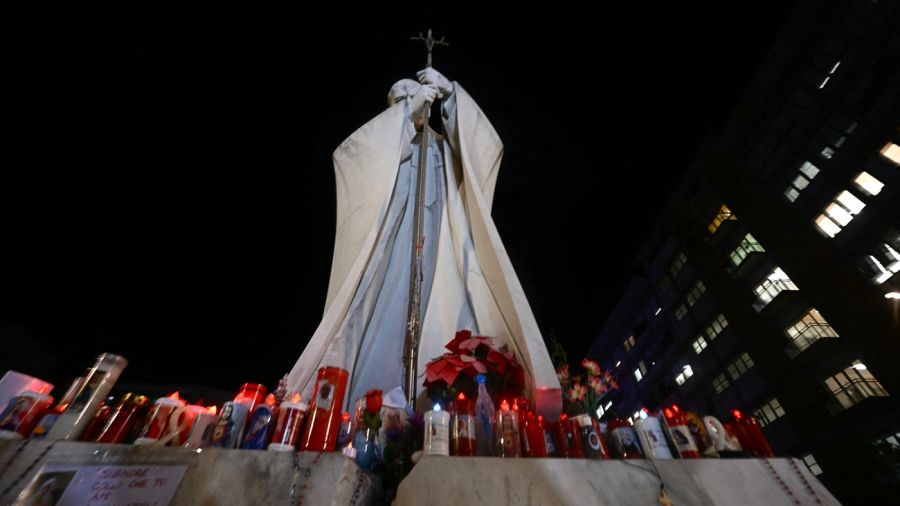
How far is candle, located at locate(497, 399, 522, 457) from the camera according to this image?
113 cm

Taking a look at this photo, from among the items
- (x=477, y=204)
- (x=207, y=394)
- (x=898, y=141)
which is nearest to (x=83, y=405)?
(x=477, y=204)

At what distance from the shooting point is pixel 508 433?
116cm

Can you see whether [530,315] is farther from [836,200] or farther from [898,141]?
[836,200]

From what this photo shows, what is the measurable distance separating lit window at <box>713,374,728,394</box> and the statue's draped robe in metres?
16.9

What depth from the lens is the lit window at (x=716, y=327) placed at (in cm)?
1479

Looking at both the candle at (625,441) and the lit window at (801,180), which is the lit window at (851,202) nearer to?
the lit window at (801,180)

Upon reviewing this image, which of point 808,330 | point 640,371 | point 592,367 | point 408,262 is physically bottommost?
point 592,367

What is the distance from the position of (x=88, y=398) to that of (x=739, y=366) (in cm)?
1884

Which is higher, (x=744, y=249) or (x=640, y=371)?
(x=744, y=249)

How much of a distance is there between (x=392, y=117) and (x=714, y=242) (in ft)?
57.0

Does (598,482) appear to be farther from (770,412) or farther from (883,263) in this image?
(770,412)

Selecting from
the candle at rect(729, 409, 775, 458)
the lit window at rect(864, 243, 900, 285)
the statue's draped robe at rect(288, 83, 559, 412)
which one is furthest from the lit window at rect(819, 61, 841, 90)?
the candle at rect(729, 409, 775, 458)

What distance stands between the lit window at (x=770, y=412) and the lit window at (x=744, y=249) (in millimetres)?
5424

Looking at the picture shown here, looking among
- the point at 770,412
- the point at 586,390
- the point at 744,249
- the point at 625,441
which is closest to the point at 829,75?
the point at 744,249
